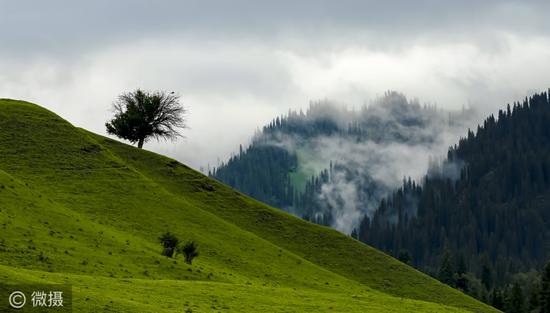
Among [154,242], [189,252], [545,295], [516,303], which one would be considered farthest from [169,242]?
[516,303]

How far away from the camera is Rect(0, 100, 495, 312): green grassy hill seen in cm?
5831

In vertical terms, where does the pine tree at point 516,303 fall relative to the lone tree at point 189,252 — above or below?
above

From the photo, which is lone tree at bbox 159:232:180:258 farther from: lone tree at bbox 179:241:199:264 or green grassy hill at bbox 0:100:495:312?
lone tree at bbox 179:241:199:264

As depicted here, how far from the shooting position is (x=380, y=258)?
10619 centimetres

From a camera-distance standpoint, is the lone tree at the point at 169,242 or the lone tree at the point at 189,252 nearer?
the lone tree at the point at 189,252

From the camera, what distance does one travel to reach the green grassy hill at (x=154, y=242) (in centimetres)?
5831

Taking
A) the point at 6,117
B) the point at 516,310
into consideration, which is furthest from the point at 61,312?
the point at 516,310

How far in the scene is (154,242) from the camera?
8531 cm

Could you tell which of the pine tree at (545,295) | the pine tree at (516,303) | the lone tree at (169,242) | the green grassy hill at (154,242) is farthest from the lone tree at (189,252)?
the pine tree at (516,303)

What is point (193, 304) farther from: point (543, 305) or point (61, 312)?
point (543, 305)

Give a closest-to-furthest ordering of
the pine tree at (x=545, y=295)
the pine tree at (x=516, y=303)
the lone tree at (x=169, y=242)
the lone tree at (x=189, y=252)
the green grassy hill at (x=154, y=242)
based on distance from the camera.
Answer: the green grassy hill at (x=154, y=242), the lone tree at (x=189, y=252), the lone tree at (x=169, y=242), the pine tree at (x=545, y=295), the pine tree at (x=516, y=303)

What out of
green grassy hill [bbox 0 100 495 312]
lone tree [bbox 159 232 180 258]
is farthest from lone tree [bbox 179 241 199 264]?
lone tree [bbox 159 232 180 258]

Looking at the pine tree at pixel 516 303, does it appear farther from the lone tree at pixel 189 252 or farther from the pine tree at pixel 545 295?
the lone tree at pixel 189 252

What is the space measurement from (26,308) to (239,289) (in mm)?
27000
